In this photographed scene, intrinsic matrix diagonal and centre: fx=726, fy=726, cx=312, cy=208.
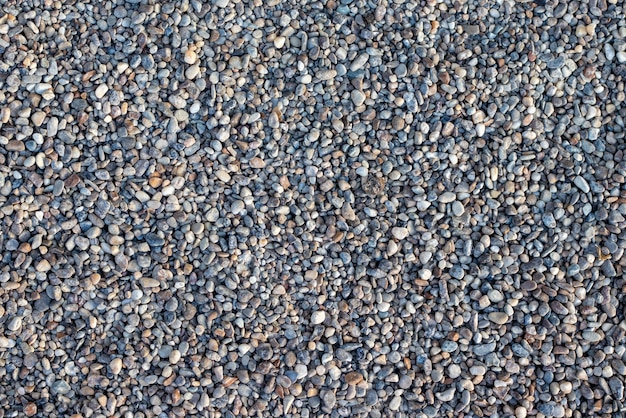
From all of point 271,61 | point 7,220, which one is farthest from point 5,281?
point 271,61

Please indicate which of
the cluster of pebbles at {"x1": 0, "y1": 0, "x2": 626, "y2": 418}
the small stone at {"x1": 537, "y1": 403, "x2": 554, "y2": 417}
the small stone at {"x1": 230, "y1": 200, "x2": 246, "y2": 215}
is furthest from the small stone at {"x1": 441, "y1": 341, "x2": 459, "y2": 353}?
the small stone at {"x1": 230, "y1": 200, "x2": 246, "y2": 215}

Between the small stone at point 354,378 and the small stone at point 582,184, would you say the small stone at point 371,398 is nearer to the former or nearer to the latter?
the small stone at point 354,378

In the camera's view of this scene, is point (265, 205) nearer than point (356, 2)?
Yes

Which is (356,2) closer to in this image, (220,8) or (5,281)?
(220,8)

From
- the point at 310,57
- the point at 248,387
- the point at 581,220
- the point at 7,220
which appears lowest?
the point at 248,387

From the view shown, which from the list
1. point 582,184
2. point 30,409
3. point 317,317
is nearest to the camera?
point 30,409

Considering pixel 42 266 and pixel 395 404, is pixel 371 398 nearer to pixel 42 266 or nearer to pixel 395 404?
pixel 395 404

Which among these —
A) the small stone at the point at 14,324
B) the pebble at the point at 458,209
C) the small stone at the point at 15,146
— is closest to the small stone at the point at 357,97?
the pebble at the point at 458,209

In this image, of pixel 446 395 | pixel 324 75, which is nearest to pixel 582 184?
pixel 446 395
